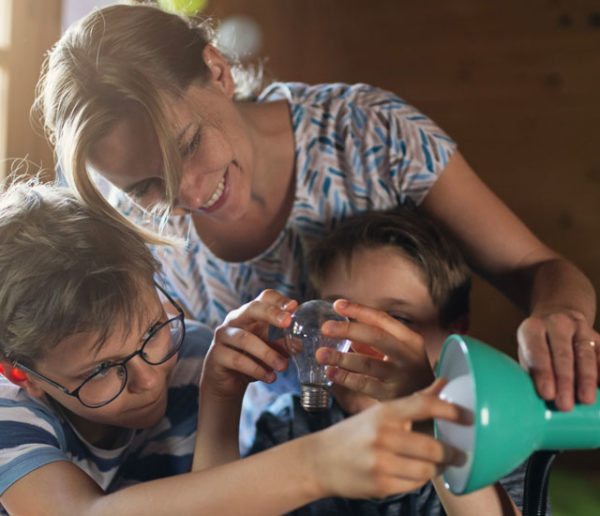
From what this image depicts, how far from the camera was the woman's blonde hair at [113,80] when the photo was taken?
1034 mm

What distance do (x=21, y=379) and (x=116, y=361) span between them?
0.16 metres

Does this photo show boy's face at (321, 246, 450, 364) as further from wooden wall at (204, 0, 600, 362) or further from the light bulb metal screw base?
wooden wall at (204, 0, 600, 362)

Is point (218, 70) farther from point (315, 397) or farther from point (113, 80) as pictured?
point (315, 397)

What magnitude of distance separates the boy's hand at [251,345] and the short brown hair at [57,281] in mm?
137

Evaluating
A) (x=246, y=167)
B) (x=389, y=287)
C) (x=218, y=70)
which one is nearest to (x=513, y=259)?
(x=389, y=287)

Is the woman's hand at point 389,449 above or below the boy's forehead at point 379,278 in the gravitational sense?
above

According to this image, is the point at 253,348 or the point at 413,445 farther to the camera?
the point at 253,348

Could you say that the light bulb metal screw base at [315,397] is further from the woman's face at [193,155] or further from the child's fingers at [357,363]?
the woman's face at [193,155]

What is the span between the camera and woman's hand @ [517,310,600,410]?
68cm

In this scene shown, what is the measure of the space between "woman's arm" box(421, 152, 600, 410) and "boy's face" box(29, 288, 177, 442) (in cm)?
48

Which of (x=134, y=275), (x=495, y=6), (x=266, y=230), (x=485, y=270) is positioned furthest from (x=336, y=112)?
(x=495, y=6)

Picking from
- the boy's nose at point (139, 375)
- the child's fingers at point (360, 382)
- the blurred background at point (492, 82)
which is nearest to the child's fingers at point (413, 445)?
the child's fingers at point (360, 382)

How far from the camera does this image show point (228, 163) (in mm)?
1123

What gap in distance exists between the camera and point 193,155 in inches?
42.7
